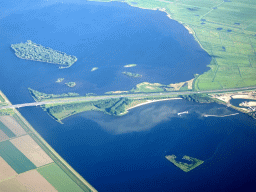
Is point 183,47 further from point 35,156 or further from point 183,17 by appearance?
point 35,156

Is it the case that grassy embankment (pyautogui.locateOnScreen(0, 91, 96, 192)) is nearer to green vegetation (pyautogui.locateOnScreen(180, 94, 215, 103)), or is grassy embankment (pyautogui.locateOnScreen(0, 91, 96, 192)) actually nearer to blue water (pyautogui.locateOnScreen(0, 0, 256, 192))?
blue water (pyautogui.locateOnScreen(0, 0, 256, 192))

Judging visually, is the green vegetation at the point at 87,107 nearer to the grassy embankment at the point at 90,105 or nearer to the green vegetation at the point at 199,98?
the grassy embankment at the point at 90,105

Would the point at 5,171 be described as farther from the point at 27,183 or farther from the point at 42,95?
the point at 42,95

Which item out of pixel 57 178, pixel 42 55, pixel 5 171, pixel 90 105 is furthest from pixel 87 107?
pixel 42 55

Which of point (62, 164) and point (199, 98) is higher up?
point (199, 98)

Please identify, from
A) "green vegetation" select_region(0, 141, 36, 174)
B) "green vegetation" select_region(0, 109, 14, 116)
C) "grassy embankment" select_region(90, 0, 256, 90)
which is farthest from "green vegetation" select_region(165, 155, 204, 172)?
"green vegetation" select_region(0, 109, 14, 116)

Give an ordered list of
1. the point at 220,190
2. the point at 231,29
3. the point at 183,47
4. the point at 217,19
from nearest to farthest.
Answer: the point at 220,190, the point at 183,47, the point at 231,29, the point at 217,19

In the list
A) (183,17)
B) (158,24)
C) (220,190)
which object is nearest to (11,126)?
(220,190)
